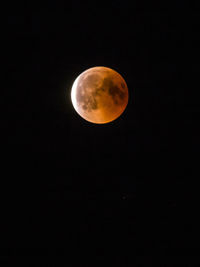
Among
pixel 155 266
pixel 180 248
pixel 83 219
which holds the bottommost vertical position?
pixel 155 266

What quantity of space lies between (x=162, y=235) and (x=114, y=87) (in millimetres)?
10657

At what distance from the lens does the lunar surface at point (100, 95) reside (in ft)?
21.9

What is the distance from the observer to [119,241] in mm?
13727

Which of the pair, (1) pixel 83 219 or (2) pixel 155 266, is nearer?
(2) pixel 155 266

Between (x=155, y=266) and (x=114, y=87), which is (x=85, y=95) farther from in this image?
(x=155, y=266)

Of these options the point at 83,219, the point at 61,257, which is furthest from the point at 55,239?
the point at 83,219

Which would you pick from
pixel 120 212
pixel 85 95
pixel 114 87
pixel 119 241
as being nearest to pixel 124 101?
pixel 114 87

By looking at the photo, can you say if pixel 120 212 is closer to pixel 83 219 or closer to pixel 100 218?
pixel 100 218

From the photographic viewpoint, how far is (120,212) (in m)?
14.2

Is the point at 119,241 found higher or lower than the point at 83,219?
lower

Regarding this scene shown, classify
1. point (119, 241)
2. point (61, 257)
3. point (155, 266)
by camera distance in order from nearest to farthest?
point (155, 266) < point (61, 257) < point (119, 241)

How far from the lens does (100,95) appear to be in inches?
261

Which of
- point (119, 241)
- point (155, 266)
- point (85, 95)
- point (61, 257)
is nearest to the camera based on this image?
point (85, 95)

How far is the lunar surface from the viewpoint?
6.67 m
